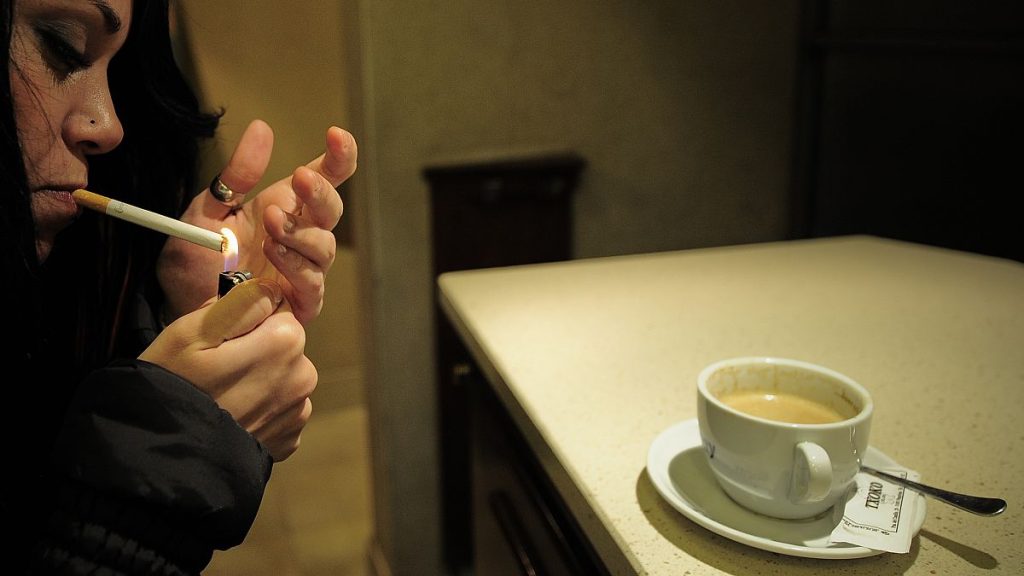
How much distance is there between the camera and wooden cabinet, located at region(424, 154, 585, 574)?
171 cm

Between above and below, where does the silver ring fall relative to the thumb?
above

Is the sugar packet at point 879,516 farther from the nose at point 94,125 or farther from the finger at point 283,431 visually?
the nose at point 94,125

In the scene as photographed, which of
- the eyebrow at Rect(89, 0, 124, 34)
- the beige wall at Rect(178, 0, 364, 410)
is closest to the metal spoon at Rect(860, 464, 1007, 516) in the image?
the beige wall at Rect(178, 0, 364, 410)

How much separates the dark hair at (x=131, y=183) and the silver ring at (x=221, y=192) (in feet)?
0.16

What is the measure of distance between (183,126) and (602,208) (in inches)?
46.8

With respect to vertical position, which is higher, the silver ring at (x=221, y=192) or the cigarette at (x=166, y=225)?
the cigarette at (x=166, y=225)

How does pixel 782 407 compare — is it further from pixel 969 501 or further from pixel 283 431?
pixel 283 431

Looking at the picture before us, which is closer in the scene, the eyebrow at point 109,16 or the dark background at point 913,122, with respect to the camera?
the eyebrow at point 109,16

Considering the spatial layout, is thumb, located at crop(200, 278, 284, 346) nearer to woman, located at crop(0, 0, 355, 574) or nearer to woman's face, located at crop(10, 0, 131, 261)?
woman, located at crop(0, 0, 355, 574)

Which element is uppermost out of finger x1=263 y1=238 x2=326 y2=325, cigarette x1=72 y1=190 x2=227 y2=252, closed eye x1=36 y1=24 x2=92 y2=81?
closed eye x1=36 y1=24 x2=92 y2=81

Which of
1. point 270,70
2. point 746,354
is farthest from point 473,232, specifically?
point 270,70

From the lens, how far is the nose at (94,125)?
0.62 m

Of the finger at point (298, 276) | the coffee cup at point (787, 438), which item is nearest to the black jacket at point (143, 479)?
the finger at point (298, 276)

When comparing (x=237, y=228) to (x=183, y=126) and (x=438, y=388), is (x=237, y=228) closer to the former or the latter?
(x=183, y=126)
